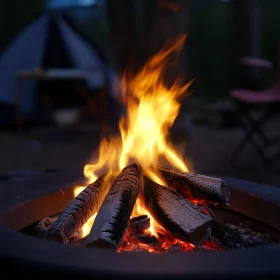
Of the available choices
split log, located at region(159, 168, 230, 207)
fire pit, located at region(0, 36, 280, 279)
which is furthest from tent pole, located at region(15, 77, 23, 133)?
split log, located at region(159, 168, 230, 207)

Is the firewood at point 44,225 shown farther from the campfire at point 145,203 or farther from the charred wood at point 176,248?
the charred wood at point 176,248

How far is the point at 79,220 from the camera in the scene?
205 cm

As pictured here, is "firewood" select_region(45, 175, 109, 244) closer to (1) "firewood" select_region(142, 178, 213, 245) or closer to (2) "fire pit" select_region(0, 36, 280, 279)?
(2) "fire pit" select_region(0, 36, 280, 279)

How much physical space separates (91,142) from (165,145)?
14.5ft

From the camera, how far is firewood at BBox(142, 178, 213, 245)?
75.6 inches

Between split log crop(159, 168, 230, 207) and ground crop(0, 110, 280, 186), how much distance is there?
101 inches

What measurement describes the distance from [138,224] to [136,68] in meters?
3.28

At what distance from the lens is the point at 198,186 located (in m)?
2.19

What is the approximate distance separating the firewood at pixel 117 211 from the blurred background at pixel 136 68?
124 cm

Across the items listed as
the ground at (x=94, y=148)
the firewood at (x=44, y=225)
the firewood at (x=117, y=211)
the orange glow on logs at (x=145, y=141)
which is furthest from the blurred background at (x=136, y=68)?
the firewood at (x=117, y=211)

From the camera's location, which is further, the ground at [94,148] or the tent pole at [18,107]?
the tent pole at [18,107]

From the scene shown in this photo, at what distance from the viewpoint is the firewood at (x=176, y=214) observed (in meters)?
1.92

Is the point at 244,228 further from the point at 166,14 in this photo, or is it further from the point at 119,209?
the point at 166,14

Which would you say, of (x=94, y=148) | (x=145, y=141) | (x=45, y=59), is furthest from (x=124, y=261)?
(x=45, y=59)
